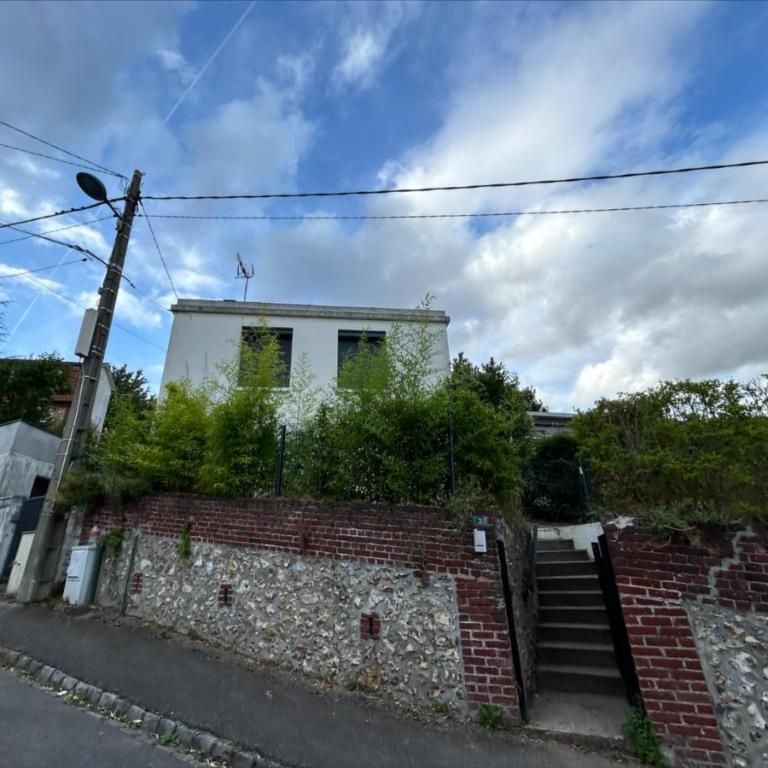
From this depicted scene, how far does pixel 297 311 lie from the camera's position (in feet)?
36.1

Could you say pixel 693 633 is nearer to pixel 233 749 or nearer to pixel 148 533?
pixel 233 749

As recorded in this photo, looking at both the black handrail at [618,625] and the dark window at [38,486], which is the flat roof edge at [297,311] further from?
the black handrail at [618,625]

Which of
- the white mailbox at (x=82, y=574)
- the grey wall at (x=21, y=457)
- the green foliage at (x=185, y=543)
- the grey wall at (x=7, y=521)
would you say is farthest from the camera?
the grey wall at (x=21, y=457)

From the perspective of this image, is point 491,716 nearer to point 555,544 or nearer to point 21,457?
point 555,544

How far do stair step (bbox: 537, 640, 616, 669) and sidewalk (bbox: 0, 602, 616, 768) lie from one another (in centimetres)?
138

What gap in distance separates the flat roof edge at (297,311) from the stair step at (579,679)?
8170 millimetres

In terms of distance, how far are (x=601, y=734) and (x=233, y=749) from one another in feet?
9.40

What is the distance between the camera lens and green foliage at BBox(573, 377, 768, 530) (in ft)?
11.0

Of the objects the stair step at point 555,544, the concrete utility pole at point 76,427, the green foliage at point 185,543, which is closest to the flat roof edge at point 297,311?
the concrete utility pole at point 76,427

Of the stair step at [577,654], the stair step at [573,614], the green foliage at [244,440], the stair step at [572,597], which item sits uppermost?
the green foliage at [244,440]

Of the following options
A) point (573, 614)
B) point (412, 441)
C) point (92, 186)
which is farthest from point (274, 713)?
point (92, 186)

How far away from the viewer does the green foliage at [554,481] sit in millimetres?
9289

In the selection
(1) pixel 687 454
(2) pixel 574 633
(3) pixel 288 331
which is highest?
(3) pixel 288 331

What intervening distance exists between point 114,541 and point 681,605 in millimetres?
7122
